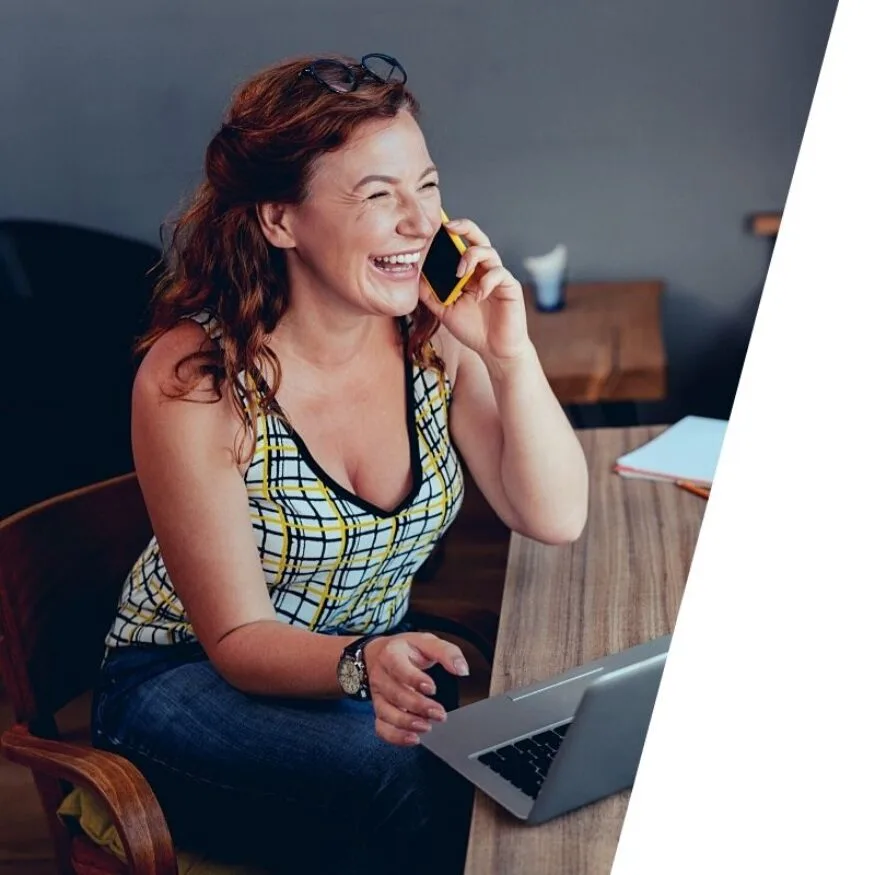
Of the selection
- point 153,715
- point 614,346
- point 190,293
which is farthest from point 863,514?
point 614,346

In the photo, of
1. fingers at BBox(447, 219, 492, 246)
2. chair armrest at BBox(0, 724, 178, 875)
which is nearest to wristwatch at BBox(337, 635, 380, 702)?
chair armrest at BBox(0, 724, 178, 875)

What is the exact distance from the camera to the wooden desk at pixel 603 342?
9.32ft

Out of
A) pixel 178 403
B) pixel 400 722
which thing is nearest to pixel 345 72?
pixel 178 403

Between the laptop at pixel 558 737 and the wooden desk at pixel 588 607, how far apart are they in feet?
0.06

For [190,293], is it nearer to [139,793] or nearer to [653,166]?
[139,793]

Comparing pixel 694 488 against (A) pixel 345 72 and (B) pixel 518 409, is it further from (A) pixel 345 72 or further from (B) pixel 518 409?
(A) pixel 345 72

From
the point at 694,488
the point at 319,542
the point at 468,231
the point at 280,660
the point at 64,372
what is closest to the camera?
the point at 280,660

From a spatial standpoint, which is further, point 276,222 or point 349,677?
point 276,222

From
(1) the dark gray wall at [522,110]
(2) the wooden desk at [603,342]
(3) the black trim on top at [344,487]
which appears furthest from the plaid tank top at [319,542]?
(1) the dark gray wall at [522,110]

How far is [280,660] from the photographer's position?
3.99 ft

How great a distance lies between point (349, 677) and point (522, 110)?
2.05 metres

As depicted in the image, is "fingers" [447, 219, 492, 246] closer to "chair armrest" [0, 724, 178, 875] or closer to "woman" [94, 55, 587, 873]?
"woman" [94, 55, 587, 873]

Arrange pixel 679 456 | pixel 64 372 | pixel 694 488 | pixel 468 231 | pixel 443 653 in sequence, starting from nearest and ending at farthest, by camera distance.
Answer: pixel 443 653 → pixel 468 231 → pixel 694 488 → pixel 679 456 → pixel 64 372

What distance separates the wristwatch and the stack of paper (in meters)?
0.64
